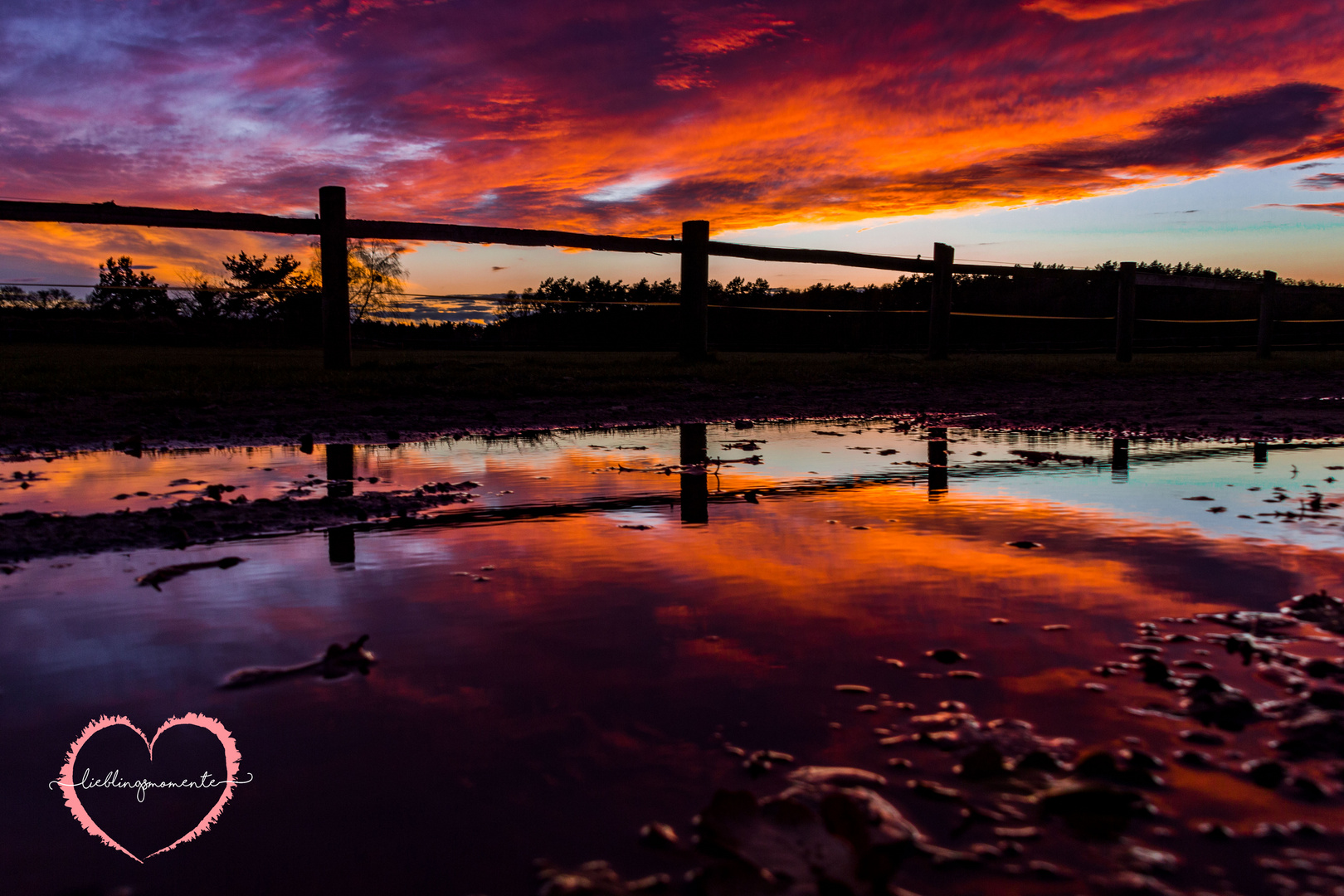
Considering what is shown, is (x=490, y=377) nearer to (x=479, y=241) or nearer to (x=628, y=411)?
(x=479, y=241)

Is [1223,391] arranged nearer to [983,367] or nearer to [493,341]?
[983,367]

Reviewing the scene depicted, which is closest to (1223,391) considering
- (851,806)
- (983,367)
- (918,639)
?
(983,367)

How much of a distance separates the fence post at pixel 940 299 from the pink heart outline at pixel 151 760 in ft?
37.3

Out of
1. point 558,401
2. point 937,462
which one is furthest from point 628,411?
point 937,462

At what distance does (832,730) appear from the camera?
4.16 ft

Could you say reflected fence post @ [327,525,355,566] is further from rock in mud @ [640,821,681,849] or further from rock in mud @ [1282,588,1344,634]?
rock in mud @ [1282,588,1344,634]

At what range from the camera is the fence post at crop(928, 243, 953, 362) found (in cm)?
1166

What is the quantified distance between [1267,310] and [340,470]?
18679mm

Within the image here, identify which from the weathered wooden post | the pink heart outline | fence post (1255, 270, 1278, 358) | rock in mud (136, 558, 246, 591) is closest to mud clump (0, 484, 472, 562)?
rock in mud (136, 558, 246, 591)

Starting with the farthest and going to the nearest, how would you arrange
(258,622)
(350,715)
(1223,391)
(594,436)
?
(1223,391)
(594,436)
(258,622)
(350,715)

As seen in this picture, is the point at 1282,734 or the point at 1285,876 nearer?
the point at 1285,876

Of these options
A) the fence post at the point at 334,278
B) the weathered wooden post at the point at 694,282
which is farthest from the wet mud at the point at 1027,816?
the weathered wooden post at the point at 694,282

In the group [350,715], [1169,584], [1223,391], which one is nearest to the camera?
[350,715]

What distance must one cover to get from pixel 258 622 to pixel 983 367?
395 inches
